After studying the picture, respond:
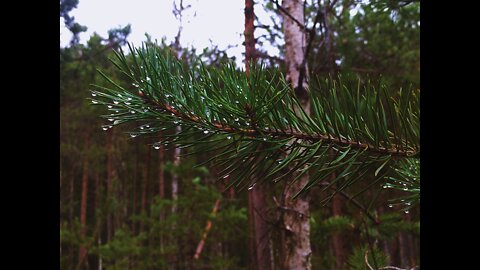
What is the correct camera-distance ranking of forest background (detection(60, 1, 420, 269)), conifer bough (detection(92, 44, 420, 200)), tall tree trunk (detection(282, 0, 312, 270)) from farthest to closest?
1. forest background (detection(60, 1, 420, 269))
2. tall tree trunk (detection(282, 0, 312, 270))
3. conifer bough (detection(92, 44, 420, 200))

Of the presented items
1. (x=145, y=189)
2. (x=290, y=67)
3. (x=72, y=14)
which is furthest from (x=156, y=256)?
(x=290, y=67)

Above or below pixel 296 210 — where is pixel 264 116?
above

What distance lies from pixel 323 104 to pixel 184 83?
0.60ft

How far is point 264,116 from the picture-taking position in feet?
1.75

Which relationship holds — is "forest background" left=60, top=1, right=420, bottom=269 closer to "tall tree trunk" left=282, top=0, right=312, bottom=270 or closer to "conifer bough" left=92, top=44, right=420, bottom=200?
"tall tree trunk" left=282, top=0, right=312, bottom=270

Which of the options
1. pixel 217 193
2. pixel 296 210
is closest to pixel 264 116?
pixel 296 210

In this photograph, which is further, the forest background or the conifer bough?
the forest background

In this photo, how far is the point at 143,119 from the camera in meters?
0.58

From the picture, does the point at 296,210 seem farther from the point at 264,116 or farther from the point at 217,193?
the point at 217,193

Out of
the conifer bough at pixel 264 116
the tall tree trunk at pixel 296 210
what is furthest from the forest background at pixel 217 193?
the conifer bough at pixel 264 116

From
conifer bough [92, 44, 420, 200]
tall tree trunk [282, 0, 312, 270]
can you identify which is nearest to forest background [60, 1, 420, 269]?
tall tree trunk [282, 0, 312, 270]

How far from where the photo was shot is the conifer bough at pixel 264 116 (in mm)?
513

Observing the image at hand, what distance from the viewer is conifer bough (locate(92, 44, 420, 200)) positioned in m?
0.51
